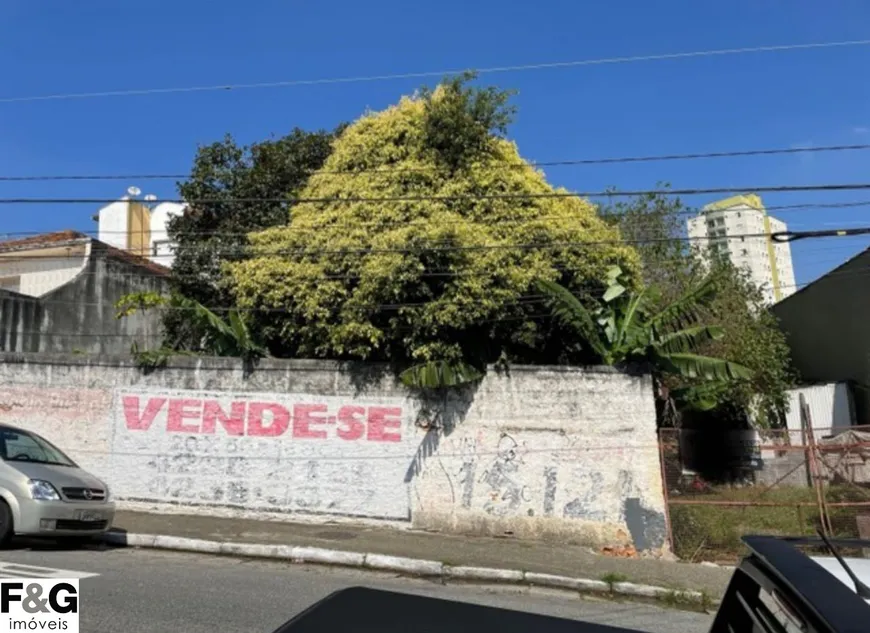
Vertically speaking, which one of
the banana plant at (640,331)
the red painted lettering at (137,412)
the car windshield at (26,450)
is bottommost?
the car windshield at (26,450)

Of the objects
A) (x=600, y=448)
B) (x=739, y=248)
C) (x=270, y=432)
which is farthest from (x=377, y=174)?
(x=739, y=248)

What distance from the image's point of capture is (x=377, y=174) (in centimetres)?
1356

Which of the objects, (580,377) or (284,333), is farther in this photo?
(284,333)

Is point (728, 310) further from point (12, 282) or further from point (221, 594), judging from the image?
point (12, 282)

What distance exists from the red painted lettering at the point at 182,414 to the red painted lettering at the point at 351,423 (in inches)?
107

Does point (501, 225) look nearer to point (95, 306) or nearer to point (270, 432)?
point (270, 432)

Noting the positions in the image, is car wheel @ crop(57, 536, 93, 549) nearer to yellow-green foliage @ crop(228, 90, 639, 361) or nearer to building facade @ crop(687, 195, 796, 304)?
yellow-green foliage @ crop(228, 90, 639, 361)

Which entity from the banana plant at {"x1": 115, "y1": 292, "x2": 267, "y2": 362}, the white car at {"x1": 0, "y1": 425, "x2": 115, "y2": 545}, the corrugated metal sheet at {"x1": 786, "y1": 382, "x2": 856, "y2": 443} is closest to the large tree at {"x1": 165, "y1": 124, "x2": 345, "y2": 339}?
the banana plant at {"x1": 115, "y1": 292, "x2": 267, "y2": 362}

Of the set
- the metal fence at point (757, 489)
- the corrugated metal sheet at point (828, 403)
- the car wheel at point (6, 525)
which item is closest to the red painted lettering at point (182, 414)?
the car wheel at point (6, 525)

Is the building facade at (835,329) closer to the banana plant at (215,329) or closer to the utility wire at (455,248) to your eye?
the utility wire at (455,248)

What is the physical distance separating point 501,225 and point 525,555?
5854 millimetres

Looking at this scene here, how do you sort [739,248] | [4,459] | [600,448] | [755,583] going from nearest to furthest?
1. [755,583]
2. [4,459]
3. [600,448]
4. [739,248]

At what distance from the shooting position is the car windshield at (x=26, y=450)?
944 centimetres
